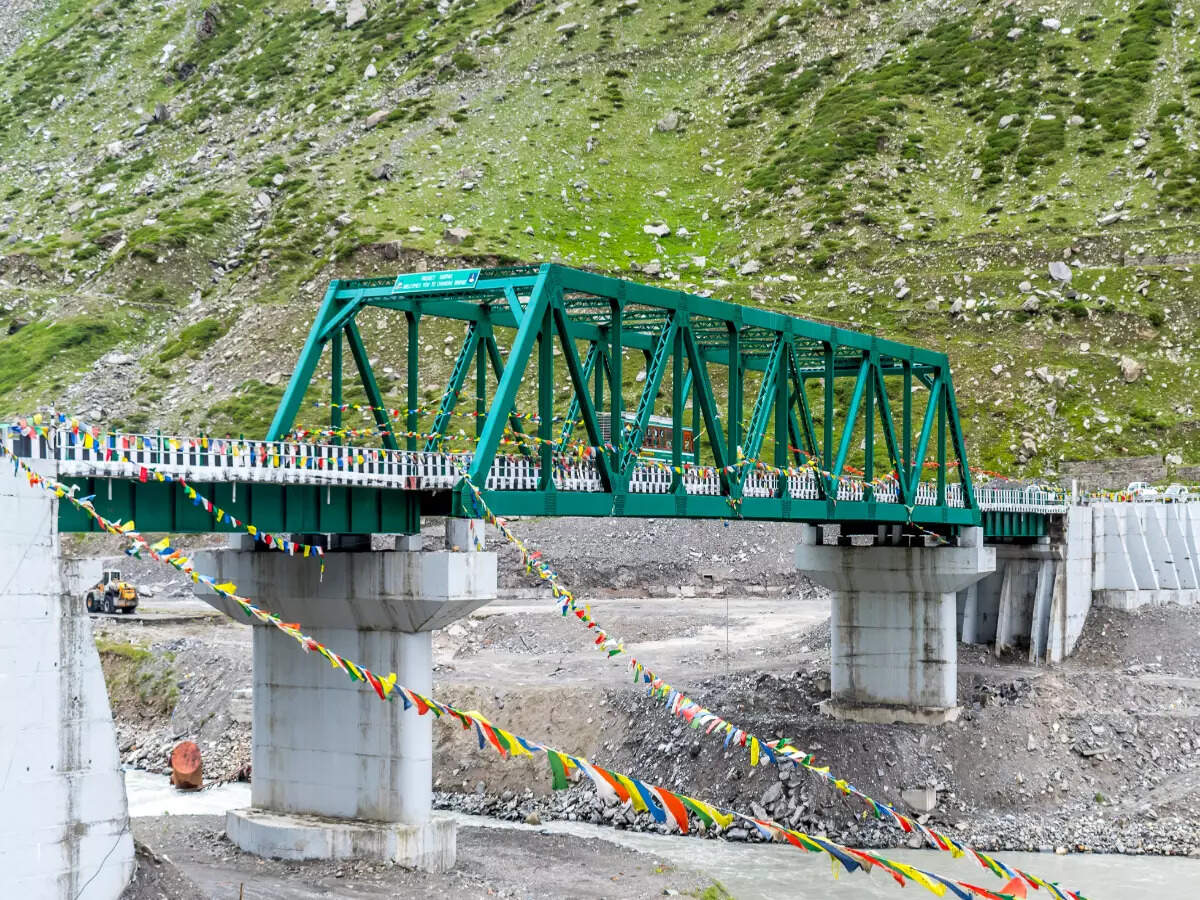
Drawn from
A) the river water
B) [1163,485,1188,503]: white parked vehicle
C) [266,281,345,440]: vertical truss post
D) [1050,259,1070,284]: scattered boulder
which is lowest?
the river water

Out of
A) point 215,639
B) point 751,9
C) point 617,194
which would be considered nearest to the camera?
point 215,639

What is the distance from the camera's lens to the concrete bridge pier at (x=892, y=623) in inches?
2373

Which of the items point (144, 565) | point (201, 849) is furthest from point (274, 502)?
point (144, 565)

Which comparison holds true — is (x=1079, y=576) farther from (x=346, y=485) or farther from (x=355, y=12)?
(x=355, y=12)

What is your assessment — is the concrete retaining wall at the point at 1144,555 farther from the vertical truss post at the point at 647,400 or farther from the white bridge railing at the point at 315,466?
the vertical truss post at the point at 647,400

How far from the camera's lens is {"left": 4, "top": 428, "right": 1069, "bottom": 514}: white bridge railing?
28172mm

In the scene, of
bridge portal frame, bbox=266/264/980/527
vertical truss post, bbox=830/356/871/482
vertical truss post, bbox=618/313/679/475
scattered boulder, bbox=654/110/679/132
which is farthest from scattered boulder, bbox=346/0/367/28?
vertical truss post, bbox=618/313/679/475

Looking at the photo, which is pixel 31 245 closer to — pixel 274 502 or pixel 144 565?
pixel 144 565

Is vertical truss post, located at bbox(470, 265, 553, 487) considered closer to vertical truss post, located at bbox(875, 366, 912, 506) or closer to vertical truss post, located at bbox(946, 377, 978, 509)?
vertical truss post, located at bbox(875, 366, 912, 506)

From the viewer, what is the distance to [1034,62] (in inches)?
5965

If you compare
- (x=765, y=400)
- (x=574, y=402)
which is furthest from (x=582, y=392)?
(x=765, y=400)

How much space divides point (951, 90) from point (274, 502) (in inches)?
5139

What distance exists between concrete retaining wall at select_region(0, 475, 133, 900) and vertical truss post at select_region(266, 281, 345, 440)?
630 inches

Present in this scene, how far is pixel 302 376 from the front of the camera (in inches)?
1734
